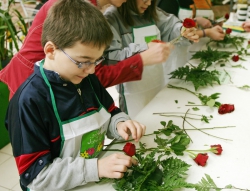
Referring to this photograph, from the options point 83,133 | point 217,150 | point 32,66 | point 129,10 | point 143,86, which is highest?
point 129,10

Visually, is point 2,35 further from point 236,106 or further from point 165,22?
point 236,106

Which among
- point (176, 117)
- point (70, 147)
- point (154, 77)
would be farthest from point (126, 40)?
point (70, 147)

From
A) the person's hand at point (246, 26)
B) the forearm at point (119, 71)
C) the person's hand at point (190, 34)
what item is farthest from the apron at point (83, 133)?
the person's hand at point (246, 26)

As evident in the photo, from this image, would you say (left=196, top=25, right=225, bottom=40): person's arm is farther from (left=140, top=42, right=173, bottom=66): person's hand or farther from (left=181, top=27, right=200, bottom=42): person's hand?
(left=140, top=42, right=173, bottom=66): person's hand

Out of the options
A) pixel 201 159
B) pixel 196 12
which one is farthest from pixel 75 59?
→ pixel 196 12

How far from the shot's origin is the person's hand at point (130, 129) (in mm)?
969

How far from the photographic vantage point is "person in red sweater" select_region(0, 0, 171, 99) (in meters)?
1.15

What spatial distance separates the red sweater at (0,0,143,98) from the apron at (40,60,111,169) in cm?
27

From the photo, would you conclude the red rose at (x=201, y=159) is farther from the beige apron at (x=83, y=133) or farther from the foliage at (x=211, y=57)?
the foliage at (x=211, y=57)

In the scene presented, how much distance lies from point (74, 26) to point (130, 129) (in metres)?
0.41

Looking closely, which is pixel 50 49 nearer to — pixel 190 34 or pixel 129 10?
pixel 129 10

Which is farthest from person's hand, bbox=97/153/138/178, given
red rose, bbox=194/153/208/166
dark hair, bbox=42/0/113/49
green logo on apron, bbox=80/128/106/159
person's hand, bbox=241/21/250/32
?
person's hand, bbox=241/21/250/32

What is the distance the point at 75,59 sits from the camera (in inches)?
32.6

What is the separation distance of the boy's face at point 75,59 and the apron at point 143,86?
0.77 metres
